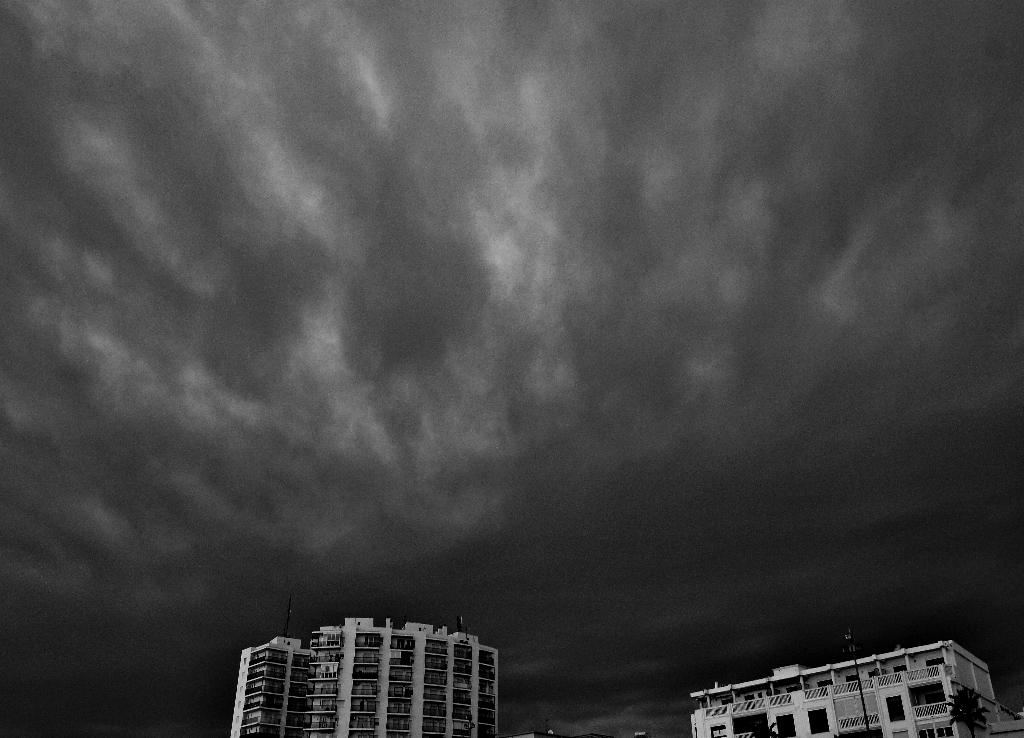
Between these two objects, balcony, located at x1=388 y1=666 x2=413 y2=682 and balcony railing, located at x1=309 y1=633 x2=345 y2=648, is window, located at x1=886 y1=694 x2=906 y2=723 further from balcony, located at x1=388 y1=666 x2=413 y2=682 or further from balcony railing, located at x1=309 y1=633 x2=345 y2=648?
balcony railing, located at x1=309 y1=633 x2=345 y2=648

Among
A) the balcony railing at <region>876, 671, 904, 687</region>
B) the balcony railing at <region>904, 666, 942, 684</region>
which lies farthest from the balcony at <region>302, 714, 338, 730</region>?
the balcony railing at <region>904, 666, 942, 684</region>

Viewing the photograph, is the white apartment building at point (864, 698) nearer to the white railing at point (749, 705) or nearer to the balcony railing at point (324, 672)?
the white railing at point (749, 705)

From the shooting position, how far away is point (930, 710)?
95.5 m

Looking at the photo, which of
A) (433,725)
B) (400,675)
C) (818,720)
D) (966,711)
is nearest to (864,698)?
(818,720)

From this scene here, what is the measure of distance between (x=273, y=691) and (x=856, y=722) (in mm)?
123267

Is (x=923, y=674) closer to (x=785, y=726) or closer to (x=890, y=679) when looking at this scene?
(x=890, y=679)

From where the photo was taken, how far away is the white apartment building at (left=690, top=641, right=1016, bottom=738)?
96.6 m

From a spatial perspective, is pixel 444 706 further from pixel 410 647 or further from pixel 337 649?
pixel 337 649

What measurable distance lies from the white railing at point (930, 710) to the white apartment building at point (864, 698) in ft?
0.03

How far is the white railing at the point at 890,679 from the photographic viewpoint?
99812 mm

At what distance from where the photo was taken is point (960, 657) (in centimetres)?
10012

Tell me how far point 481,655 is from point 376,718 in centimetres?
2659

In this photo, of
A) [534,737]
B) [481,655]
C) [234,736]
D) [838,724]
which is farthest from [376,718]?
[838,724]

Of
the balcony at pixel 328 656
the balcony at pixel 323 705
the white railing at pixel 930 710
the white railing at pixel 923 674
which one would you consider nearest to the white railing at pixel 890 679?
the white railing at pixel 923 674
